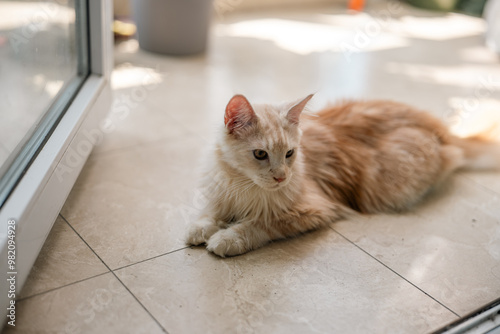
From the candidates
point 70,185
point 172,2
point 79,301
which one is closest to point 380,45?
point 172,2

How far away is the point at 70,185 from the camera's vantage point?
1.98 meters

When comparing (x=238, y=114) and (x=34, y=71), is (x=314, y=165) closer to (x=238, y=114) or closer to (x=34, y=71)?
(x=238, y=114)

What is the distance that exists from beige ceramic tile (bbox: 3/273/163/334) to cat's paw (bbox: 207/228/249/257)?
0.34 m

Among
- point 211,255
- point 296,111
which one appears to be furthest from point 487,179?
point 211,255

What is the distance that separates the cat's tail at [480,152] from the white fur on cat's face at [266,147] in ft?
3.63

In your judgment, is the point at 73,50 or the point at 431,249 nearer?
the point at 431,249

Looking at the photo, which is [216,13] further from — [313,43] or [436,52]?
[436,52]

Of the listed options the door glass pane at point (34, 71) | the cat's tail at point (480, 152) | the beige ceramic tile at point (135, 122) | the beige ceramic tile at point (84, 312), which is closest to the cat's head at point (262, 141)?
the beige ceramic tile at point (84, 312)

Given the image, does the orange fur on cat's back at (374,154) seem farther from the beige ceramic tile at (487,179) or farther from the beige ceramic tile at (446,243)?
the beige ceramic tile at (487,179)

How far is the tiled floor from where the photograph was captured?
5.32 feet

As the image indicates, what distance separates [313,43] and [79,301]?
3148mm

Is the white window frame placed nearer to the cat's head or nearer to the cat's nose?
the cat's head

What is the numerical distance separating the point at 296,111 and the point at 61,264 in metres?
0.93

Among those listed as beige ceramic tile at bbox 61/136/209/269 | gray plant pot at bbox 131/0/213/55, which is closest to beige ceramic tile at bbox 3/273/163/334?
beige ceramic tile at bbox 61/136/209/269
